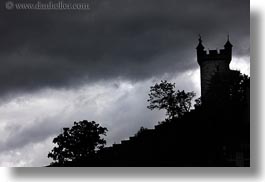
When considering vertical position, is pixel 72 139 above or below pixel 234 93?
below

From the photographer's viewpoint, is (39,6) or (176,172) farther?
(39,6)

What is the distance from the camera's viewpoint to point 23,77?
623 cm

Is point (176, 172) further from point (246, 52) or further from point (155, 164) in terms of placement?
point (246, 52)

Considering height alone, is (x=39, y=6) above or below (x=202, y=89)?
above

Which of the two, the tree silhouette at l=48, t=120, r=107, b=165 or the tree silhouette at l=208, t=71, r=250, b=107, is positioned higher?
the tree silhouette at l=208, t=71, r=250, b=107

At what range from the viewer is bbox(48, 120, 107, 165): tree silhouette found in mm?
6251

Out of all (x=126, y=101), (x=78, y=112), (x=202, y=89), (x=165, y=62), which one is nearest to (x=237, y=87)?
(x=202, y=89)

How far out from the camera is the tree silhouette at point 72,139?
246 inches

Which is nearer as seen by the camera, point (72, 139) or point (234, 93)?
point (234, 93)

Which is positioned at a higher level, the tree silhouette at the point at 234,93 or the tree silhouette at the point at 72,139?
the tree silhouette at the point at 234,93

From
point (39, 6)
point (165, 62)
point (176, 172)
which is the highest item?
point (39, 6)

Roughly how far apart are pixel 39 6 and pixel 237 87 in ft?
7.74

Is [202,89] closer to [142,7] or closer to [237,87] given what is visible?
[237,87]

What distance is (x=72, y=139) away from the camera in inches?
270
